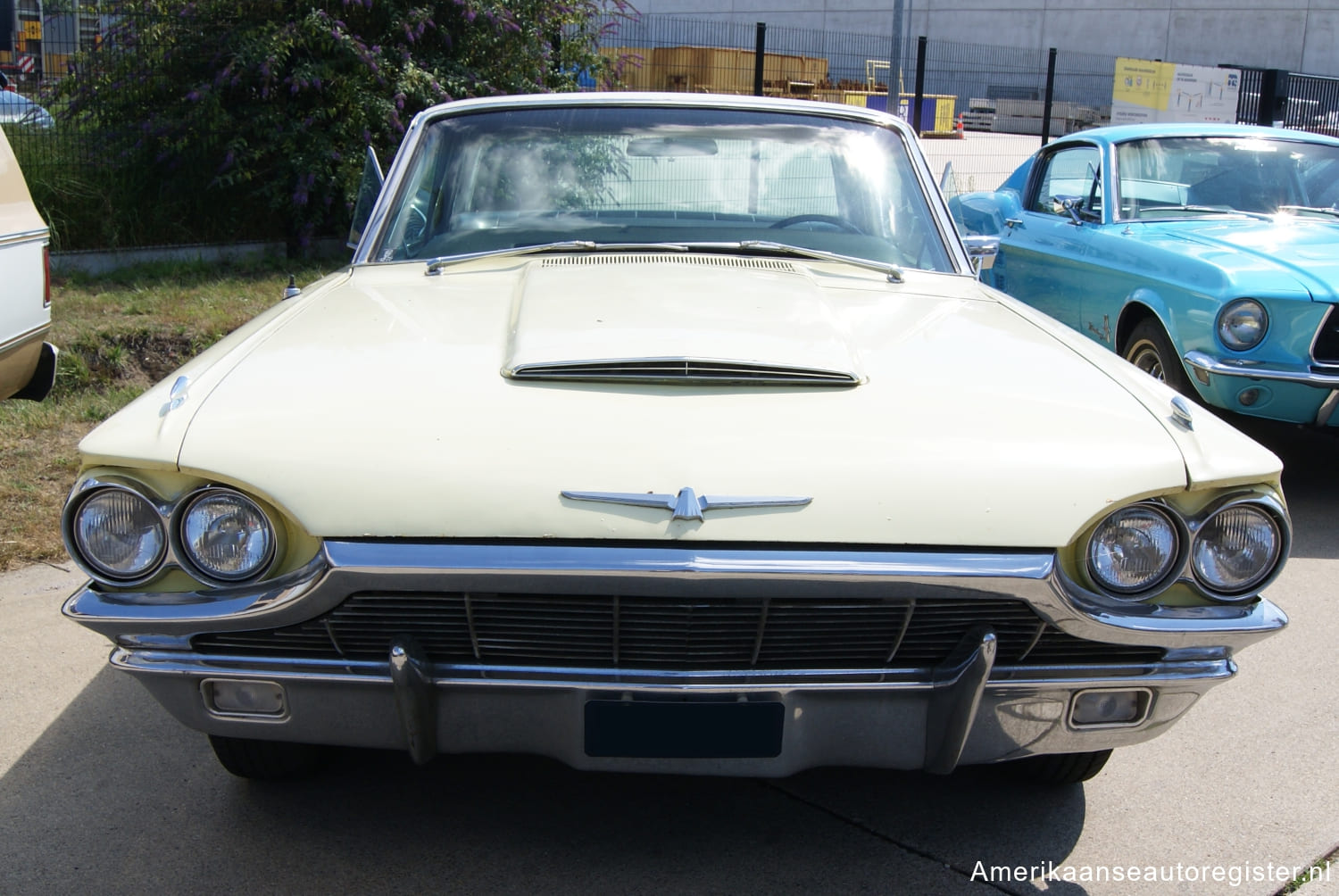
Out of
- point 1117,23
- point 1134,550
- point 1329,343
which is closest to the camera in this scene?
point 1134,550

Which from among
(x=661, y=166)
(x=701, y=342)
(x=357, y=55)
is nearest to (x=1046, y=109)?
(x=357, y=55)

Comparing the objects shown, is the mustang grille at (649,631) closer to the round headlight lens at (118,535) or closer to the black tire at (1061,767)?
the round headlight lens at (118,535)

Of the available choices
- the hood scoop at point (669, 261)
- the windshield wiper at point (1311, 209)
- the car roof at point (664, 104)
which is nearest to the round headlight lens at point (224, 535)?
the hood scoop at point (669, 261)

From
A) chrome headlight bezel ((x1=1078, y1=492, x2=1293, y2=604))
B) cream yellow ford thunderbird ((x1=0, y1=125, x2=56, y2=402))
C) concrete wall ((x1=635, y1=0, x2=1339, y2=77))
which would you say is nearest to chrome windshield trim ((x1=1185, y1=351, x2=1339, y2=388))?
chrome headlight bezel ((x1=1078, y1=492, x2=1293, y2=604))

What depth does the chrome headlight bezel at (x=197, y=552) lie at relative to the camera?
210 cm

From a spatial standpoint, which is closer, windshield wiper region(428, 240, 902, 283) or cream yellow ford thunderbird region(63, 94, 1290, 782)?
cream yellow ford thunderbird region(63, 94, 1290, 782)

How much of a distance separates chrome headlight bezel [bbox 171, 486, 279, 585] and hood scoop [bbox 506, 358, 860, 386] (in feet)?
1.77

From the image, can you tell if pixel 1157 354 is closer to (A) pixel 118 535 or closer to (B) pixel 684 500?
(B) pixel 684 500

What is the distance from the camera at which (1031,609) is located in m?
2.11

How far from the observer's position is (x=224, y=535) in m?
2.12

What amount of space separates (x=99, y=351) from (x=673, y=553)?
5.16 meters

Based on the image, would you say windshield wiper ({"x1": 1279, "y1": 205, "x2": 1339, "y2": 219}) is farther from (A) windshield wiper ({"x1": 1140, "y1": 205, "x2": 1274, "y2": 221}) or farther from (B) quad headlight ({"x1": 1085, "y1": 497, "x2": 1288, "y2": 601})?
(B) quad headlight ({"x1": 1085, "y1": 497, "x2": 1288, "y2": 601})

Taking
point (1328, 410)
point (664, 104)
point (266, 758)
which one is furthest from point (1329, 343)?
point (266, 758)

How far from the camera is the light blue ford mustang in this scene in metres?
5.02
